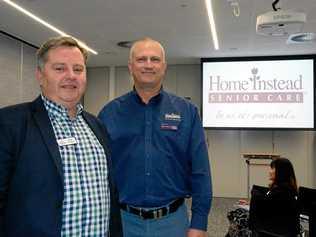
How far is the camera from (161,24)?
521 cm

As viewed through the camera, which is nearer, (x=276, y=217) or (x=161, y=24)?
(x=276, y=217)

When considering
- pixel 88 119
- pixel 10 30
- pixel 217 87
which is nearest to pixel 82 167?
pixel 88 119

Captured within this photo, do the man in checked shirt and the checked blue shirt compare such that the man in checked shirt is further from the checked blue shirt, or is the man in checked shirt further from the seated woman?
the seated woman

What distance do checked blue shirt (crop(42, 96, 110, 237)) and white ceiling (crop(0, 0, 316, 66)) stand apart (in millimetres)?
3208

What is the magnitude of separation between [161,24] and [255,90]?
10.2 feet

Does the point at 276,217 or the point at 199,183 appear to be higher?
the point at 199,183

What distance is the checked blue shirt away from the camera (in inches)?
51.1

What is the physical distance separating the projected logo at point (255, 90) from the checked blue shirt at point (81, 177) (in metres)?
6.30

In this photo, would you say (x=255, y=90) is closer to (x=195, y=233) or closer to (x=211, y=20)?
(x=211, y=20)

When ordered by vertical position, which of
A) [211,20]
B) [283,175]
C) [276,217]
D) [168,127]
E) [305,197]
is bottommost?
[276,217]

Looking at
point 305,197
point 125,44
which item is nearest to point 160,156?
point 305,197

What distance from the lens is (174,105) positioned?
1.93 meters

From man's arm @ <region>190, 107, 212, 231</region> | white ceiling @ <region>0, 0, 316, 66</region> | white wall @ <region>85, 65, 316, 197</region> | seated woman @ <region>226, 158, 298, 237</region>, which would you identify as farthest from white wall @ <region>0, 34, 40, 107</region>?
man's arm @ <region>190, 107, 212, 231</region>

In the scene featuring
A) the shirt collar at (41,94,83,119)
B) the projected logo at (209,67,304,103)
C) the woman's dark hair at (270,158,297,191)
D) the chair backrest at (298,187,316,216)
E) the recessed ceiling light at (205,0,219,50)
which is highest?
the recessed ceiling light at (205,0,219,50)
